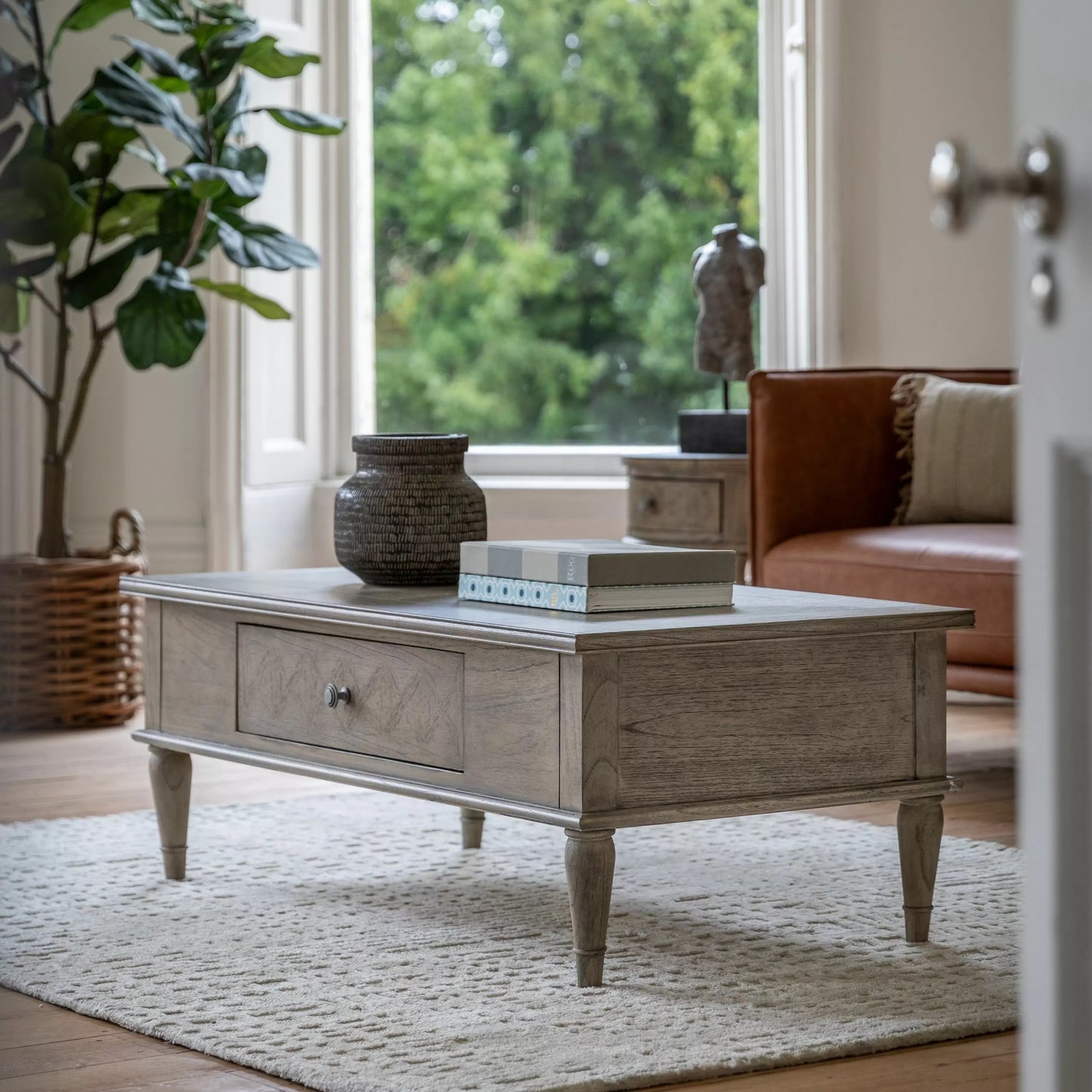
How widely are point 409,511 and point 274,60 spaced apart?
1882 millimetres

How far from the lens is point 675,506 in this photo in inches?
151

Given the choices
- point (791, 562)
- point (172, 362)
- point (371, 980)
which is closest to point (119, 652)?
point (172, 362)

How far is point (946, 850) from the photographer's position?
2.62m

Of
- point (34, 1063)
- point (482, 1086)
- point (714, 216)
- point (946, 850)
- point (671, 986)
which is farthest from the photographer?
point (714, 216)

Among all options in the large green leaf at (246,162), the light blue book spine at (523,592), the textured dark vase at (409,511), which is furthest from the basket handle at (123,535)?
the light blue book spine at (523,592)

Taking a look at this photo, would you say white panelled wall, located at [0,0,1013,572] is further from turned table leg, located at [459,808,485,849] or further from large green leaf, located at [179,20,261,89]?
turned table leg, located at [459,808,485,849]

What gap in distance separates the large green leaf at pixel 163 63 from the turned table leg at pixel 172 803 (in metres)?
1.74

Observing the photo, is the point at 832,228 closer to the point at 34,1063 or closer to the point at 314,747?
the point at 314,747

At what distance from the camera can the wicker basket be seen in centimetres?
375

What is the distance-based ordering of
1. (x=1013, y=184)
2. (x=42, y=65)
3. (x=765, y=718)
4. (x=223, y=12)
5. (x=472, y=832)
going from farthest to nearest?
(x=223, y=12) → (x=42, y=65) → (x=472, y=832) → (x=765, y=718) → (x=1013, y=184)

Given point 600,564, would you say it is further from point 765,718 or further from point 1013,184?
point 1013,184

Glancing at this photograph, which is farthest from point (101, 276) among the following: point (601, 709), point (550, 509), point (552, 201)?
point (552, 201)

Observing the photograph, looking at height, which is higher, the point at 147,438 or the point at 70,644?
the point at 147,438

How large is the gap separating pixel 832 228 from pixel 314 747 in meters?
2.73
